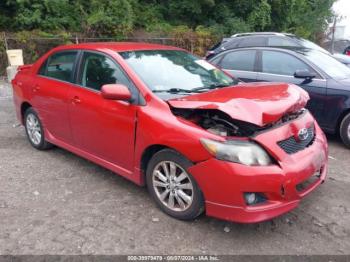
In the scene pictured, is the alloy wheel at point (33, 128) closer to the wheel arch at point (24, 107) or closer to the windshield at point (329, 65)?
the wheel arch at point (24, 107)

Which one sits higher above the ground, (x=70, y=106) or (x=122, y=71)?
(x=122, y=71)

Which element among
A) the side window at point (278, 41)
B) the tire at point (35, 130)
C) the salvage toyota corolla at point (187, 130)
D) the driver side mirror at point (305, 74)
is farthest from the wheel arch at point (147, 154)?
the side window at point (278, 41)

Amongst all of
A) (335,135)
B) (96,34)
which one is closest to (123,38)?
(96,34)

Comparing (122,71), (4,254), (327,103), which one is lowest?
(4,254)

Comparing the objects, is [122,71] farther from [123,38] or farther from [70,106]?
[123,38]

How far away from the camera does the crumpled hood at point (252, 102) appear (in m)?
3.43

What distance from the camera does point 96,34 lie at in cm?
Answer: 1587

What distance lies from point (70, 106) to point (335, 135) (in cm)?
438

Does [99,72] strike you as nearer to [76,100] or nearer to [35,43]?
[76,100]

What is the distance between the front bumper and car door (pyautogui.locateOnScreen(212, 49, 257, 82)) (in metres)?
3.65

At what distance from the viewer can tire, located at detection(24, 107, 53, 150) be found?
222 inches

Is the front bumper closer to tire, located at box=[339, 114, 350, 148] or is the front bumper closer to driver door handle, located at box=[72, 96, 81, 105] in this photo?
driver door handle, located at box=[72, 96, 81, 105]

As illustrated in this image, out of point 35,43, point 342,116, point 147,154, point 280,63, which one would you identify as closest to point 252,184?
point 147,154

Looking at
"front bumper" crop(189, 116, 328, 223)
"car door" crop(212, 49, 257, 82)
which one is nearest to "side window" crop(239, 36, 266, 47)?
"car door" crop(212, 49, 257, 82)
